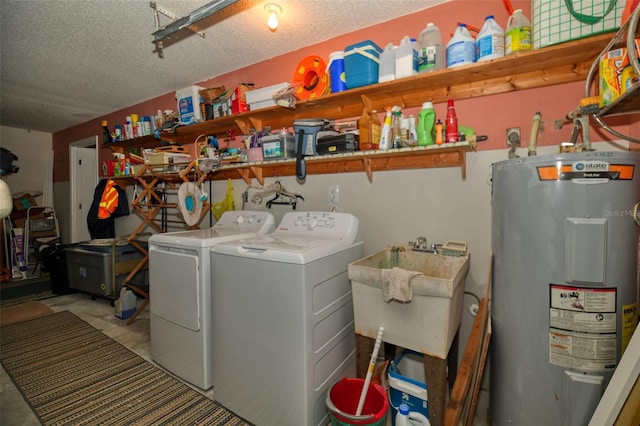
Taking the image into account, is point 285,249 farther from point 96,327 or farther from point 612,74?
point 96,327

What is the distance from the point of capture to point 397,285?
135 centimetres

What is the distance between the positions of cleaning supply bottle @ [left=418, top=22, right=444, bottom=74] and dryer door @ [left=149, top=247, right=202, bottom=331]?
182cm

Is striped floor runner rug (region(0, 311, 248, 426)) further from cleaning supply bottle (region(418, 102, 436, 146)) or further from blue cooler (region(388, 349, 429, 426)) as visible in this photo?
cleaning supply bottle (region(418, 102, 436, 146))

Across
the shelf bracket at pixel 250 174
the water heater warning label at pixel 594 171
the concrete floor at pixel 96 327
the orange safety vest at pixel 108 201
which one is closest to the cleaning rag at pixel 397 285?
the water heater warning label at pixel 594 171

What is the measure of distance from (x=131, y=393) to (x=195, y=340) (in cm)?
53

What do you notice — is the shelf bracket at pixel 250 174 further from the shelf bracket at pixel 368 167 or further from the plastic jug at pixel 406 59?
the plastic jug at pixel 406 59

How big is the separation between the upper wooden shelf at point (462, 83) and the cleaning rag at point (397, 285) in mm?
1146

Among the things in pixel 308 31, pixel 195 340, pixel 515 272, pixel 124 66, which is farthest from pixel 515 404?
pixel 124 66

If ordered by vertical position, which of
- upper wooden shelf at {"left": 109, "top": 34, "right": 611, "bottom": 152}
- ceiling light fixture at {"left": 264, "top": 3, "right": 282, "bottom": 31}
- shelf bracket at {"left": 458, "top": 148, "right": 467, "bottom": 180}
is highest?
ceiling light fixture at {"left": 264, "top": 3, "right": 282, "bottom": 31}

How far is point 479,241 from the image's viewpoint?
181cm

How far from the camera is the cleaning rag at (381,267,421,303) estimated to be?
1.33m

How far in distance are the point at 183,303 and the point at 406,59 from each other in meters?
2.10

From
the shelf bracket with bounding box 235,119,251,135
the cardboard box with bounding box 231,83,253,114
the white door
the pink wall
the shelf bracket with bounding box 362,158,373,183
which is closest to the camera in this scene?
the pink wall

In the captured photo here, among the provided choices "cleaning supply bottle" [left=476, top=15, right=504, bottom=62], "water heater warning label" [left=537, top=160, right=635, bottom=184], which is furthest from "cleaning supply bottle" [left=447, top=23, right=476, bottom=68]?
"water heater warning label" [left=537, top=160, right=635, bottom=184]
